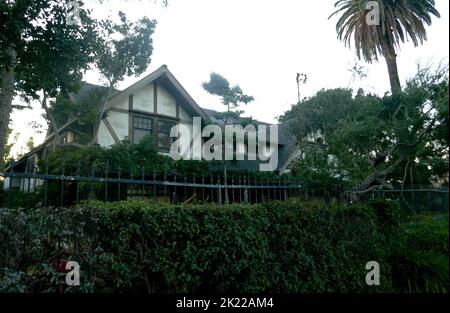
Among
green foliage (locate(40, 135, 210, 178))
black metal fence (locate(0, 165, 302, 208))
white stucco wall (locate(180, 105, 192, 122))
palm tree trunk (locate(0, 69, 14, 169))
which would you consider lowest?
black metal fence (locate(0, 165, 302, 208))

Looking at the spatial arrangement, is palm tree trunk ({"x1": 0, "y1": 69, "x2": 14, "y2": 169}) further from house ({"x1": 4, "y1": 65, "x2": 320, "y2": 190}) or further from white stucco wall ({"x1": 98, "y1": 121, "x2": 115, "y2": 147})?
white stucco wall ({"x1": 98, "y1": 121, "x2": 115, "y2": 147})

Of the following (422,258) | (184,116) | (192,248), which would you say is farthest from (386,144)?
(184,116)

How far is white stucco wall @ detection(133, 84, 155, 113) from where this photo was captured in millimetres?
16391

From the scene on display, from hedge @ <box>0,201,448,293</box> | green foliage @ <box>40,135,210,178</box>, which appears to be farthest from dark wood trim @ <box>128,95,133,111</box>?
hedge @ <box>0,201,448,293</box>

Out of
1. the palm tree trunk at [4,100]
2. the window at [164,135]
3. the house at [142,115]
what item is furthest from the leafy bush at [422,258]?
the window at [164,135]

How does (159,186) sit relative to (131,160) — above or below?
below

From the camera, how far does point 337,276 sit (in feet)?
18.1

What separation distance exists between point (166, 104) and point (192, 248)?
46.6 ft

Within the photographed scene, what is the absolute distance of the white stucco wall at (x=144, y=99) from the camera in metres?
16.4

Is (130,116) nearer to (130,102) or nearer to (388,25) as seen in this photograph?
(130,102)

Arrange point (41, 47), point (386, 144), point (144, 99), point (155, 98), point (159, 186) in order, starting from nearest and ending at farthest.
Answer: point (41, 47)
point (159, 186)
point (386, 144)
point (144, 99)
point (155, 98)

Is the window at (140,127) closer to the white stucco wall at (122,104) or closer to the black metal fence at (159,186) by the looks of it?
the white stucco wall at (122,104)

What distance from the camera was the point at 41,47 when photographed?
22.4 feet
